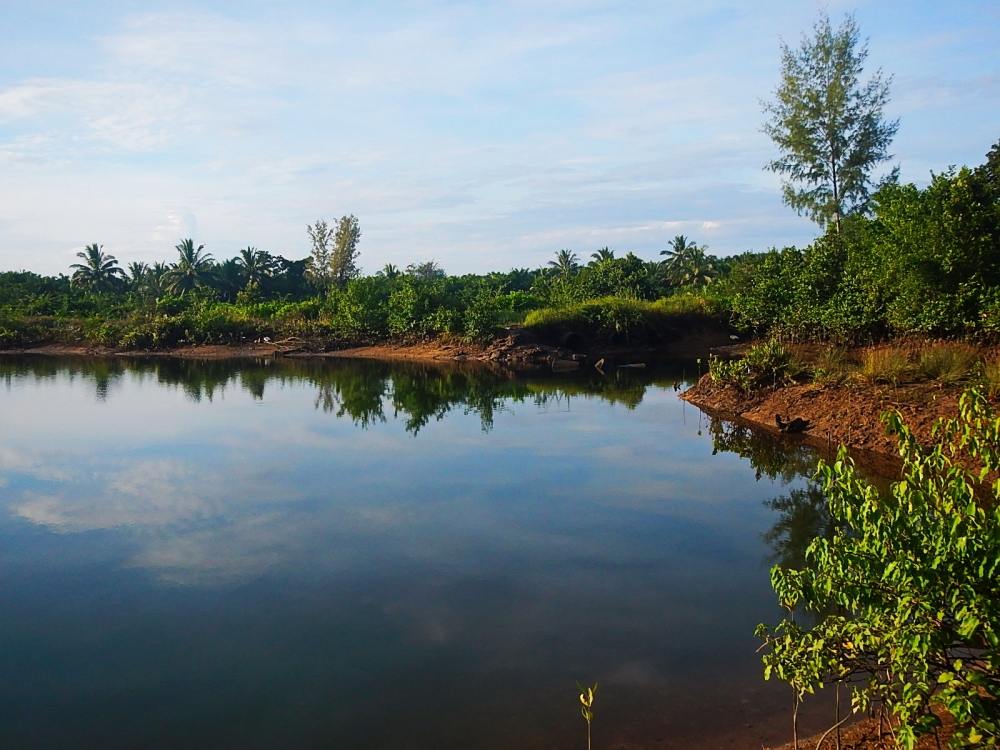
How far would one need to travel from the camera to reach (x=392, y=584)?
26.7ft

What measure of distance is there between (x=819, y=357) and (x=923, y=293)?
2.56m

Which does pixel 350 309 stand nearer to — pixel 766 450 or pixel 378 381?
pixel 378 381

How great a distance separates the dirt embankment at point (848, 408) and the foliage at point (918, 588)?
8145 millimetres

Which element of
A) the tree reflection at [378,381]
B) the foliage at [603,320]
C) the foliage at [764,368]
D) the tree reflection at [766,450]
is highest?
the foliage at [603,320]

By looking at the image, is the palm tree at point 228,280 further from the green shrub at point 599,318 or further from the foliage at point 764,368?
the foliage at point 764,368

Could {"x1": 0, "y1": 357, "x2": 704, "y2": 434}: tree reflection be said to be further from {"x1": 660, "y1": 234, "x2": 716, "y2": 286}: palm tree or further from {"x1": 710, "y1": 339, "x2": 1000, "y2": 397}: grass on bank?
{"x1": 660, "y1": 234, "x2": 716, "y2": 286}: palm tree

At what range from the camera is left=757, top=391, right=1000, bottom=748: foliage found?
3.59 m

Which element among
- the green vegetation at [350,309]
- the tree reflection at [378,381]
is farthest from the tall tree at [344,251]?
the tree reflection at [378,381]

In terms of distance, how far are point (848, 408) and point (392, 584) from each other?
1060 centimetres

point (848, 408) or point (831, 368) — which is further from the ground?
point (831, 368)

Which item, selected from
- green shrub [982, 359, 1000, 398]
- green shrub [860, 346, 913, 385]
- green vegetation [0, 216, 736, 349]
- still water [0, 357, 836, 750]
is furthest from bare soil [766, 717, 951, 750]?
green vegetation [0, 216, 736, 349]

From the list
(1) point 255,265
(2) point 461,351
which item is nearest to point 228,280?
(1) point 255,265

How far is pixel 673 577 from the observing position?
27.3 ft

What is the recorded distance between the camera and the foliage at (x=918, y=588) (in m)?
3.59
